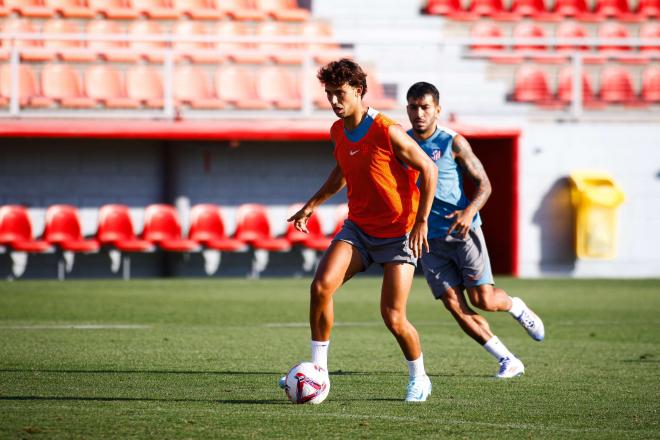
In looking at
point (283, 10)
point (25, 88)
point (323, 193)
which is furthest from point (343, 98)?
point (283, 10)

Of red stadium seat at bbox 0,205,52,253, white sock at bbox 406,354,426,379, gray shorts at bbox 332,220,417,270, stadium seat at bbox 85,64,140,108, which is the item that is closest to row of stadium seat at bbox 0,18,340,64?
stadium seat at bbox 85,64,140,108

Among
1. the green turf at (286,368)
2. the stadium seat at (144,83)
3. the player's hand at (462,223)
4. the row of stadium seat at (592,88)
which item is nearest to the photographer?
the green turf at (286,368)

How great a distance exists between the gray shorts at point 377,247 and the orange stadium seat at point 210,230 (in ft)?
41.6

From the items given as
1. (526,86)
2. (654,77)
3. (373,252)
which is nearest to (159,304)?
(373,252)

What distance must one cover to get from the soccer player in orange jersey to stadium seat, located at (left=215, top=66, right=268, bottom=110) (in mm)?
13440

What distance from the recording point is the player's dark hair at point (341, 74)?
22.8 feet

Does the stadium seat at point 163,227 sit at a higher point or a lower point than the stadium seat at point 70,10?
lower

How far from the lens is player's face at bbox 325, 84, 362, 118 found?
7.02 meters

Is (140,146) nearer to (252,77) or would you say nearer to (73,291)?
(252,77)

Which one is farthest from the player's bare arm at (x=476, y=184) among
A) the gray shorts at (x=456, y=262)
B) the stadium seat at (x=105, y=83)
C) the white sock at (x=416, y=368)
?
the stadium seat at (x=105, y=83)

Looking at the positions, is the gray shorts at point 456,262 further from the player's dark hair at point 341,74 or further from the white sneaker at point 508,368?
the player's dark hair at point 341,74

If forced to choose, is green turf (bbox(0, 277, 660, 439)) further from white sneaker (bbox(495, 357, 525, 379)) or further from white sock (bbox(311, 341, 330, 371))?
white sock (bbox(311, 341, 330, 371))

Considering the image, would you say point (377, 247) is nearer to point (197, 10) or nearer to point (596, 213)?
point (596, 213)

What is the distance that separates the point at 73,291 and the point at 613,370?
9.59m
